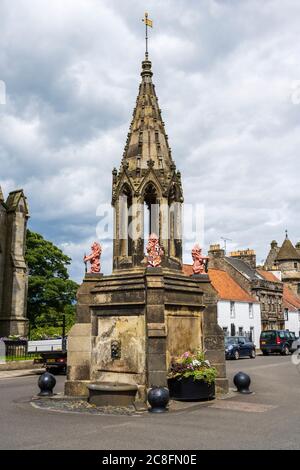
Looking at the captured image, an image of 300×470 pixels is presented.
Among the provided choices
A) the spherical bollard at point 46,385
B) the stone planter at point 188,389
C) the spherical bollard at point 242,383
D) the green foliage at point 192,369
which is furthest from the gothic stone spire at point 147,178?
the spherical bollard at point 46,385

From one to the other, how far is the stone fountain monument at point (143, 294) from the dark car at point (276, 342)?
24930 millimetres

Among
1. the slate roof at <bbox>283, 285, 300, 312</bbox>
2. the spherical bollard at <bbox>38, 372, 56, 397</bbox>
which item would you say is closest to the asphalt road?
the spherical bollard at <bbox>38, 372, 56, 397</bbox>

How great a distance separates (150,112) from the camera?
14586mm

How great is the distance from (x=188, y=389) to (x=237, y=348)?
2159 centimetres

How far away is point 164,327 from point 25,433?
15.1 feet

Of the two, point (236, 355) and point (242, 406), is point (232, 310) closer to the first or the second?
point (236, 355)

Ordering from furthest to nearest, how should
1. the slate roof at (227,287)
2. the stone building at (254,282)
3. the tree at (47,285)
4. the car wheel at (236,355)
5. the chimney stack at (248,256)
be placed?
the chimney stack at (248,256), the stone building at (254,282), the slate roof at (227,287), the tree at (47,285), the car wheel at (236,355)

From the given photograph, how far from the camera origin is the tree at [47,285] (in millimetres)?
41906

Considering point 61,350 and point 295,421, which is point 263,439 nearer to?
point 295,421

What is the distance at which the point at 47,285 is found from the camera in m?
42.4

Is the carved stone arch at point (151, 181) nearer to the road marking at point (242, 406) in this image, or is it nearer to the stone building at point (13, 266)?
the road marking at point (242, 406)

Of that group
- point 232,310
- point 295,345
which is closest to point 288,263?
point 232,310

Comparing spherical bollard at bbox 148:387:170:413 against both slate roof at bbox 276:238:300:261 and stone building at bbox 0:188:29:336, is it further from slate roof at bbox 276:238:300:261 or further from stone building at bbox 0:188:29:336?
slate roof at bbox 276:238:300:261
